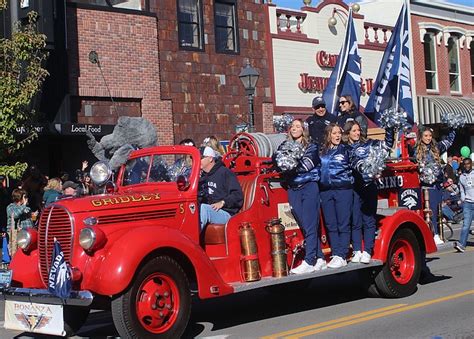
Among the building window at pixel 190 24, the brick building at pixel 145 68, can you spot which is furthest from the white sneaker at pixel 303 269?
the building window at pixel 190 24

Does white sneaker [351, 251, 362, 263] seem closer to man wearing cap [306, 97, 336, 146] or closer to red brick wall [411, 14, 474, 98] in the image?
man wearing cap [306, 97, 336, 146]

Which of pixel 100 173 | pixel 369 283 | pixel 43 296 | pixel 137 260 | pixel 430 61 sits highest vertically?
pixel 430 61

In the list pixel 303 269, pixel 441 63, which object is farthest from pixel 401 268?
pixel 441 63

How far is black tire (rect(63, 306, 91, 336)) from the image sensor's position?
7.88 m

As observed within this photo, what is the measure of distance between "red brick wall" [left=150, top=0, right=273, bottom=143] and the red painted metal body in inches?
497

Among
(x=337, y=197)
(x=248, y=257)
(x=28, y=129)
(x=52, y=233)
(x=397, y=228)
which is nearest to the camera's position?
(x=52, y=233)

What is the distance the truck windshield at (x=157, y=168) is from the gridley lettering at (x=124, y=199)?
61 cm

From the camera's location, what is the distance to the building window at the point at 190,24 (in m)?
22.6

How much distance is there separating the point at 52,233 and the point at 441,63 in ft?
90.2

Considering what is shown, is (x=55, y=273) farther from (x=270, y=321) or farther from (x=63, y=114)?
(x=63, y=114)

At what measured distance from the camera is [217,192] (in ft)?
29.6

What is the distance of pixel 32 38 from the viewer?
15.5 metres

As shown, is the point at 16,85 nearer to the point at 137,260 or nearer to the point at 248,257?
the point at 248,257

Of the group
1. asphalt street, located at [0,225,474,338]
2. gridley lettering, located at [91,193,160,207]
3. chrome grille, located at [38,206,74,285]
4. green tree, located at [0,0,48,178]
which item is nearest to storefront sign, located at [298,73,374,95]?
green tree, located at [0,0,48,178]
